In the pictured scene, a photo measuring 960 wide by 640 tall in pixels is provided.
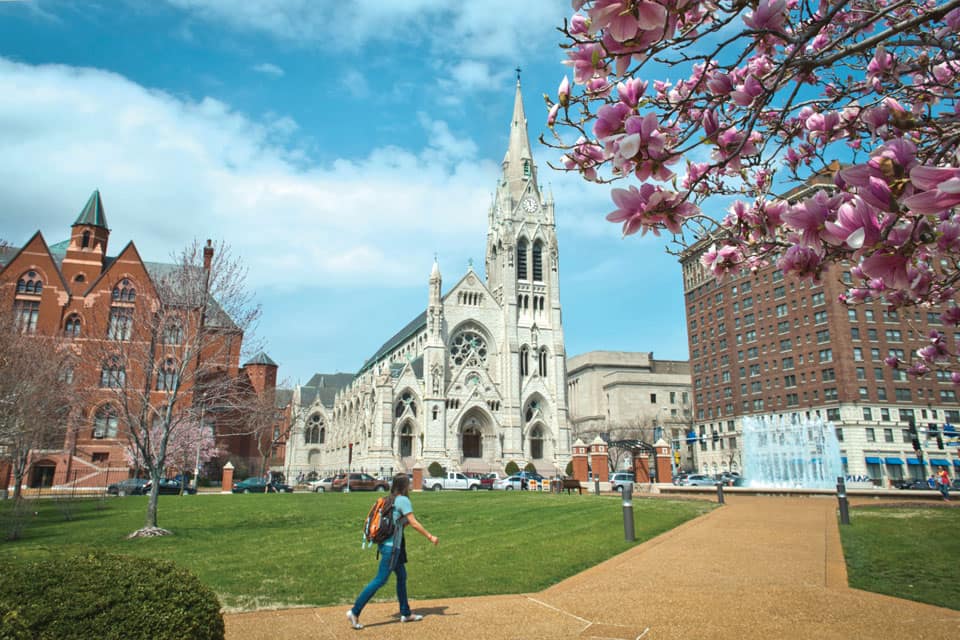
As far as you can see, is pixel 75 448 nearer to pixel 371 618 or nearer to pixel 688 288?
pixel 371 618

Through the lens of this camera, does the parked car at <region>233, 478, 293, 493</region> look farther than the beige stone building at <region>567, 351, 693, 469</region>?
No

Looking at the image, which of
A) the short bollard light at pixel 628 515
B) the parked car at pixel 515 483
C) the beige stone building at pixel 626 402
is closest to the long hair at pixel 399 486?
the short bollard light at pixel 628 515

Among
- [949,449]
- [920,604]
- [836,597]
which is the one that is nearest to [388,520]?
[836,597]

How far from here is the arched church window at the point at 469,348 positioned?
66.5m

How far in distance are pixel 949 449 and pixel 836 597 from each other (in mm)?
69209

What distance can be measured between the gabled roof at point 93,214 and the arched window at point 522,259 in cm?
4290

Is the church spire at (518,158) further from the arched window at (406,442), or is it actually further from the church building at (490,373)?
the arched window at (406,442)

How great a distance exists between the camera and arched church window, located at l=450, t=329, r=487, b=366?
66500 mm

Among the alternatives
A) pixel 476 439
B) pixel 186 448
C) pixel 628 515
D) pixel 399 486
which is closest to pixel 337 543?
pixel 628 515

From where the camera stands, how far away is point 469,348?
6756 cm

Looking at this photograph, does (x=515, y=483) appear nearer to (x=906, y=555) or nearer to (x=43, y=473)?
(x=906, y=555)

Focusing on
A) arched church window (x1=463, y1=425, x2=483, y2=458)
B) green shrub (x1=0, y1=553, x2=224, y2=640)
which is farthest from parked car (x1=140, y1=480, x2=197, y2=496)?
green shrub (x1=0, y1=553, x2=224, y2=640)

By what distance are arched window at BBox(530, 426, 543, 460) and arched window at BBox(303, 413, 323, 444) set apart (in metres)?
33.8

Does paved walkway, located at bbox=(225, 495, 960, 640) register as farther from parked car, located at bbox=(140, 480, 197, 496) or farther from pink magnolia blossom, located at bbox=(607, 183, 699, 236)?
parked car, located at bbox=(140, 480, 197, 496)
